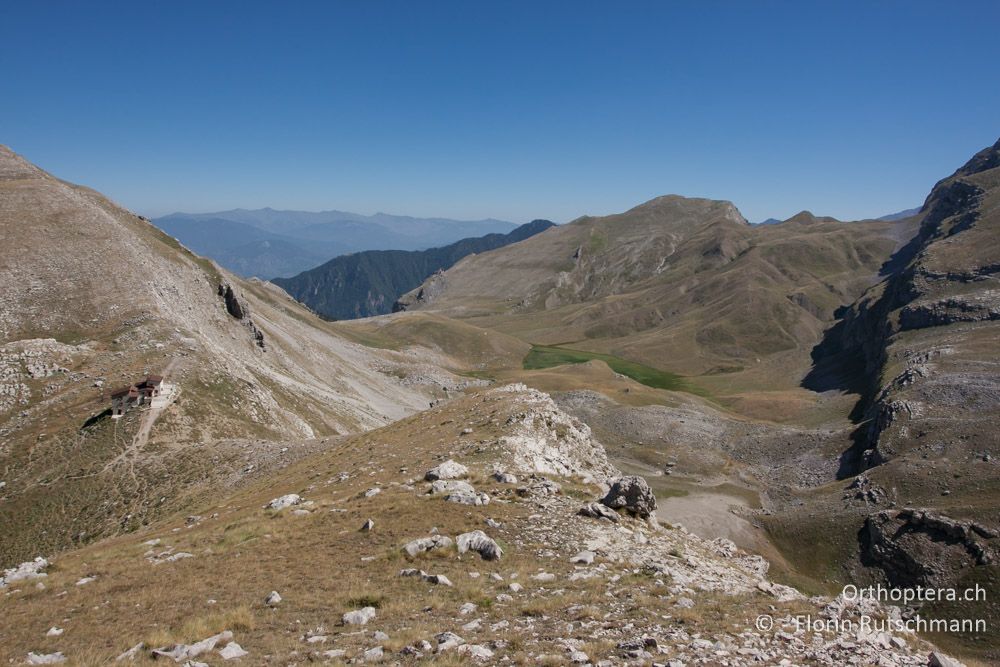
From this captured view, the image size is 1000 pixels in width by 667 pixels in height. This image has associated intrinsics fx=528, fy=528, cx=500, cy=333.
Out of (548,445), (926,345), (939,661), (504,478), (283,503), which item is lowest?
(926,345)

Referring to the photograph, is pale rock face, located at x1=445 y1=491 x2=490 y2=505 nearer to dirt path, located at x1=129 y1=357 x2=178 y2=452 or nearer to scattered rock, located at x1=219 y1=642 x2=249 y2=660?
scattered rock, located at x1=219 y1=642 x2=249 y2=660

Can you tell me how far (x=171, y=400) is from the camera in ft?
183

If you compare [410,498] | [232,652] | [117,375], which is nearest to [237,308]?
[117,375]

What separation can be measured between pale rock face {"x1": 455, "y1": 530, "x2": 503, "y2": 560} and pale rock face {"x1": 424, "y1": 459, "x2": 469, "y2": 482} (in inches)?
319

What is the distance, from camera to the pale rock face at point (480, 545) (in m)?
20.3

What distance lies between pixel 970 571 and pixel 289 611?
6226 centimetres

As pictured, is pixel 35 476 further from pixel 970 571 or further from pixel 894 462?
pixel 894 462

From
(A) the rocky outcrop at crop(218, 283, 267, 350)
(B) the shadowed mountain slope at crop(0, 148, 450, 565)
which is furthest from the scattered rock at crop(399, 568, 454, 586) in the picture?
(A) the rocky outcrop at crop(218, 283, 267, 350)

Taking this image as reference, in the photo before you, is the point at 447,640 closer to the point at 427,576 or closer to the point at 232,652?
the point at 427,576

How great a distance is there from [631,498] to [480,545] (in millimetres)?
10192

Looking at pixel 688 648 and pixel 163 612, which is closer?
pixel 688 648

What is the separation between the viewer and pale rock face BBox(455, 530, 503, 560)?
66.7ft

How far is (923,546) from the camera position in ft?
177

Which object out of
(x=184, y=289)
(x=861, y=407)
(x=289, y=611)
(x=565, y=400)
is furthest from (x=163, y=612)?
(x=861, y=407)
